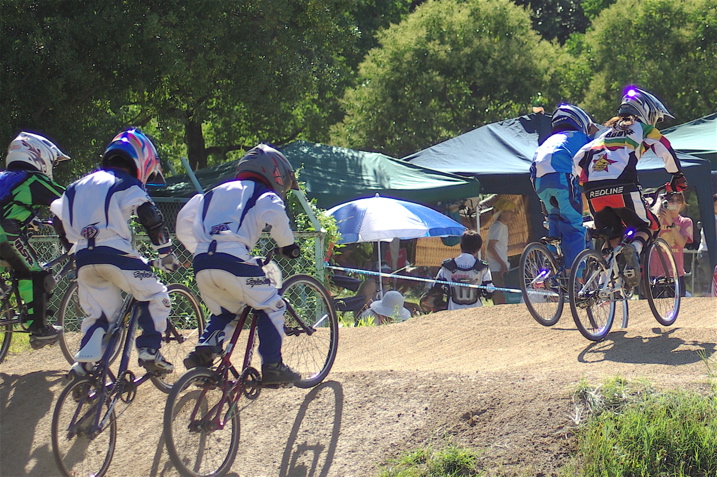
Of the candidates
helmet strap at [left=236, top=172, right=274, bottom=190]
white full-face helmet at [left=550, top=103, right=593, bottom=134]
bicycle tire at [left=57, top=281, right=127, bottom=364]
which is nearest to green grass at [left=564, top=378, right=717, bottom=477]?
helmet strap at [left=236, top=172, right=274, bottom=190]

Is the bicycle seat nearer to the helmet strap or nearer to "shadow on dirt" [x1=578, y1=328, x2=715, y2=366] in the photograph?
"shadow on dirt" [x1=578, y1=328, x2=715, y2=366]

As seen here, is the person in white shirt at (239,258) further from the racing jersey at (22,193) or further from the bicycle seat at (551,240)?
the bicycle seat at (551,240)

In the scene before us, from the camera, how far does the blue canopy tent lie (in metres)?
13.4

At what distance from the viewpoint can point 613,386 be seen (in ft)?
16.0

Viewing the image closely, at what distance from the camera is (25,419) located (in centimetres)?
614

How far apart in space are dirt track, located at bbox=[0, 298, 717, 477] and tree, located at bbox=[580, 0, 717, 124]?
16331mm

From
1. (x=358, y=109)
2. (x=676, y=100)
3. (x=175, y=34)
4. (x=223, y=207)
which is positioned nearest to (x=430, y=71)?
(x=358, y=109)

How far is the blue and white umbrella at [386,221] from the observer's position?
11.3m

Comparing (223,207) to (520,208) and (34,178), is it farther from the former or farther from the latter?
(520,208)

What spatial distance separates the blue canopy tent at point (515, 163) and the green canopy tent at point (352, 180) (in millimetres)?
633

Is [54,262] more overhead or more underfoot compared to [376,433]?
more overhead

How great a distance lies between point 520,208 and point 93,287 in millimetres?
10431

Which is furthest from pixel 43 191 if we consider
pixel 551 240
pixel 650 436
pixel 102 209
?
pixel 650 436

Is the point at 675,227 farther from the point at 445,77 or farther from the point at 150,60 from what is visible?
the point at 445,77
